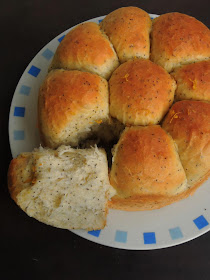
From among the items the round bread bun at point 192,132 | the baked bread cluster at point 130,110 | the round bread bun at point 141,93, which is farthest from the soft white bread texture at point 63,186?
the round bread bun at point 192,132

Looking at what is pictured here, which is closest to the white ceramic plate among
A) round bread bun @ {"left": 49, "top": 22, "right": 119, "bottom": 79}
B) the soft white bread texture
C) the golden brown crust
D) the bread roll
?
the golden brown crust

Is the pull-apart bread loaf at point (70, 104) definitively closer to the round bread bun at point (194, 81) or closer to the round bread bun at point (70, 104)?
the round bread bun at point (70, 104)

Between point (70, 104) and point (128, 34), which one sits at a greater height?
point (128, 34)

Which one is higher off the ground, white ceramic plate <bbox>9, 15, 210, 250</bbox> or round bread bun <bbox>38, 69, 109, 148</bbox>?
round bread bun <bbox>38, 69, 109, 148</bbox>

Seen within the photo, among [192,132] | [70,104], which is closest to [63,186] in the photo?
[70,104]

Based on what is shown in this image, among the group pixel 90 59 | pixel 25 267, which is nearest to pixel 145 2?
pixel 90 59

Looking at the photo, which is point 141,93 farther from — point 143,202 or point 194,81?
point 143,202

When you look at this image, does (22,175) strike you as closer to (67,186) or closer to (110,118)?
(67,186)

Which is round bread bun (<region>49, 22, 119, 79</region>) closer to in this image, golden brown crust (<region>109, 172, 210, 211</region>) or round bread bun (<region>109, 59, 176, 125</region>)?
round bread bun (<region>109, 59, 176, 125</region>)
